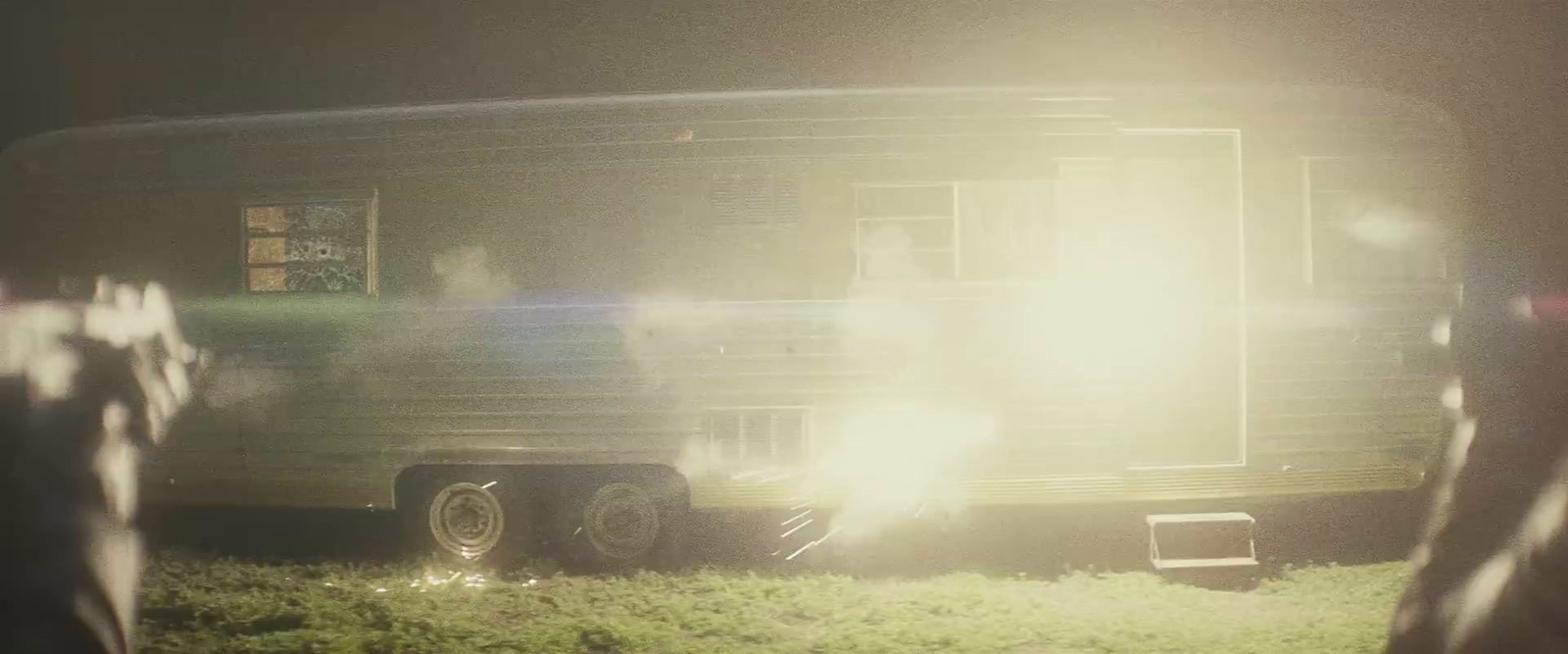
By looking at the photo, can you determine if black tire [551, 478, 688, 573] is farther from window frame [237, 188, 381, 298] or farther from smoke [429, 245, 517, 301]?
window frame [237, 188, 381, 298]

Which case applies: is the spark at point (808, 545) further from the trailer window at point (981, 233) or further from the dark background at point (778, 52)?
the dark background at point (778, 52)

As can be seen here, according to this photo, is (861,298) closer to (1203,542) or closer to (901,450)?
(901,450)

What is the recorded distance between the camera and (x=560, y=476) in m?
5.61

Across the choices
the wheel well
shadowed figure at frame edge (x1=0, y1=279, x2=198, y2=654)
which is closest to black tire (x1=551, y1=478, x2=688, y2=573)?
the wheel well

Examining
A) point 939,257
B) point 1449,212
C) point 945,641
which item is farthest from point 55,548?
point 1449,212

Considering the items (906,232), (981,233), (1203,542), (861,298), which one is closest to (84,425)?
(861,298)

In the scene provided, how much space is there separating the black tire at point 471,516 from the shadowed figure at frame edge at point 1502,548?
4.31m

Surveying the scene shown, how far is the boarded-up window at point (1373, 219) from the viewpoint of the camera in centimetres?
530

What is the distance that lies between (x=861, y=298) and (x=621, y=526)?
1891 mm

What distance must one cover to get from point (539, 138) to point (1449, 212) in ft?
16.3

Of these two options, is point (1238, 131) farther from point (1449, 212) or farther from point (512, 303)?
point (512, 303)

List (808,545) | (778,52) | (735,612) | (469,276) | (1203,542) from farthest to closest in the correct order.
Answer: (778,52) → (808,545) → (469,276) → (1203,542) → (735,612)

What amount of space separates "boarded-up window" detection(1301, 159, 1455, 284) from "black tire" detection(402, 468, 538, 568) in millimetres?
4567

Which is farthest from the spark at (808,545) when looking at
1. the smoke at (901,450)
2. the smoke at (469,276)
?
the smoke at (469,276)
